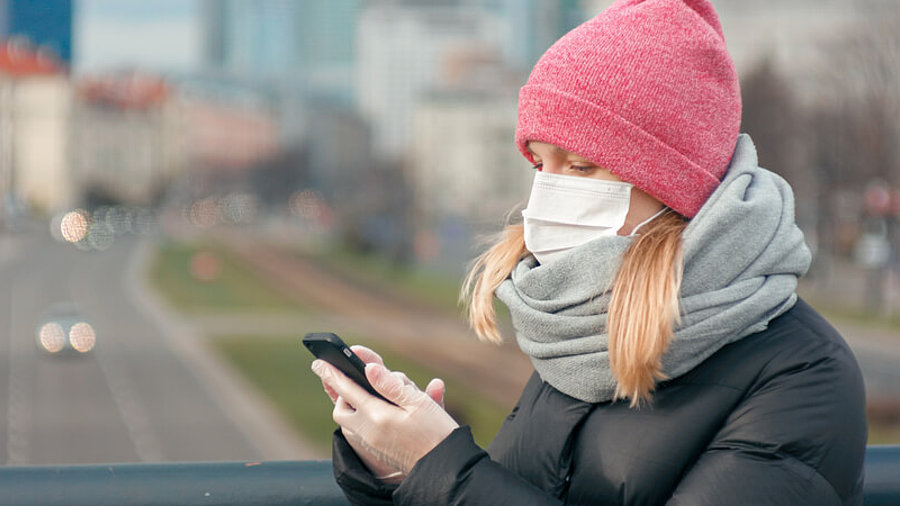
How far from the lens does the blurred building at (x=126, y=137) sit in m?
38.1

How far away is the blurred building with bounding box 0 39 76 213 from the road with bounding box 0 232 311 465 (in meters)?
3.21

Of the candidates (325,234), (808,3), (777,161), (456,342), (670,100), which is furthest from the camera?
(325,234)

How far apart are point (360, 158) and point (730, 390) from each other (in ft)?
269

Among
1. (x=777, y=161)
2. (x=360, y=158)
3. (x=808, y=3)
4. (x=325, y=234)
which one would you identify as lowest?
(x=325, y=234)

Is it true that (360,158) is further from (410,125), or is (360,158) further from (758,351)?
(758,351)

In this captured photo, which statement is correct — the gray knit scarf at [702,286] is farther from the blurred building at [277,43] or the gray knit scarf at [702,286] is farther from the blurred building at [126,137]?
the blurred building at [277,43]

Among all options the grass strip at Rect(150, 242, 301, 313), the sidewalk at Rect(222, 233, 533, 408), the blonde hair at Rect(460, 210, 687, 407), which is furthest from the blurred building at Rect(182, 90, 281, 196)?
the blonde hair at Rect(460, 210, 687, 407)

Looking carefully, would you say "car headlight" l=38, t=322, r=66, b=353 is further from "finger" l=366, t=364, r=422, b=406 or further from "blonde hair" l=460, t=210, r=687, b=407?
"blonde hair" l=460, t=210, r=687, b=407

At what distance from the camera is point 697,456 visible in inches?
53.2

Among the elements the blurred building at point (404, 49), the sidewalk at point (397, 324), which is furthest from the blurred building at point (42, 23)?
the blurred building at point (404, 49)

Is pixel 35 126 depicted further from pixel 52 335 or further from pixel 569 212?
pixel 569 212

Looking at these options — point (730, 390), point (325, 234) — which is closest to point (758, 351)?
point (730, 390)

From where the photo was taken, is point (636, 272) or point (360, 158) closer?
point (636, 272)

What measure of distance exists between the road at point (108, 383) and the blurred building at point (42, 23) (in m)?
11.2
